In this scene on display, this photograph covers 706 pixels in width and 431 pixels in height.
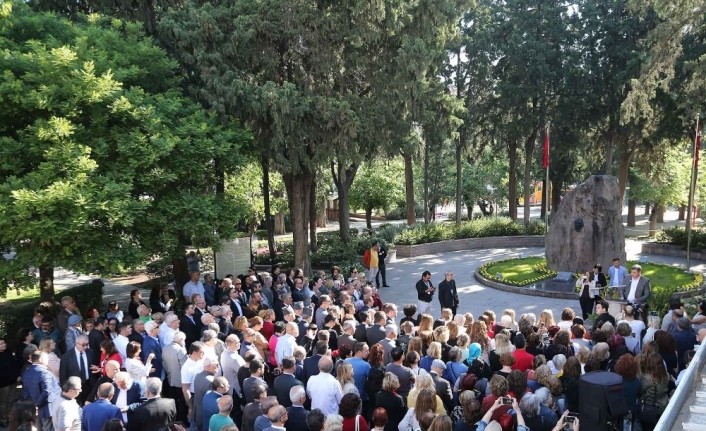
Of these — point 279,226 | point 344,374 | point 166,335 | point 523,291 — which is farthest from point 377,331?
point 279,226

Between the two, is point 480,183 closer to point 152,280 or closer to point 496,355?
point 152,280

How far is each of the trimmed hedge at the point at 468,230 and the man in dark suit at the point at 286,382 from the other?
829 inches

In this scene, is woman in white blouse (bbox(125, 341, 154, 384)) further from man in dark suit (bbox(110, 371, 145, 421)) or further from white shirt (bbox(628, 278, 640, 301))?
white shirt (bbox(628, 278, 640, 301))

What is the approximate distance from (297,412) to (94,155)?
26.7ft

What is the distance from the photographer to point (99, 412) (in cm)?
653

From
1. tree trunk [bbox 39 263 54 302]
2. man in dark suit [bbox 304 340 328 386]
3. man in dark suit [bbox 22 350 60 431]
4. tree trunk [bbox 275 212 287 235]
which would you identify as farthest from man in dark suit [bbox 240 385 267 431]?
tree trunk [bbox 275 212 287 235]

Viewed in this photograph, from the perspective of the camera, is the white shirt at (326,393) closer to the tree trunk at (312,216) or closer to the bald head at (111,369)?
the bald head at (111,369)

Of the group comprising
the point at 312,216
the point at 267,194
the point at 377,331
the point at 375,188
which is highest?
the point at 375,188

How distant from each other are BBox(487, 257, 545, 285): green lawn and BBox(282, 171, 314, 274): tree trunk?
7.25m

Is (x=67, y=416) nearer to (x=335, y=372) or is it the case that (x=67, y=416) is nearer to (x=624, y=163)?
(x=335, y=372)

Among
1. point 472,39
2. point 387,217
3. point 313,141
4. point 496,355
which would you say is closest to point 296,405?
point 496,355

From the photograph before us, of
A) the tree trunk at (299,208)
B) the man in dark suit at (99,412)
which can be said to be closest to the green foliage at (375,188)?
the tree trunk at (299,208)

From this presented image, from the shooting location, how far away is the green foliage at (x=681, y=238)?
25.3m

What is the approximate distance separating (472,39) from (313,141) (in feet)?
57.6
